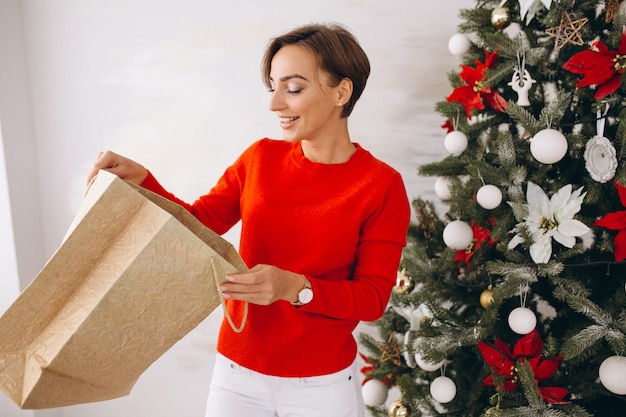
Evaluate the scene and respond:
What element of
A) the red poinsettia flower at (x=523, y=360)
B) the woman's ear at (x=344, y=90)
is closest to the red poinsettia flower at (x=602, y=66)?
the woman's ear at (x=344, y=90)

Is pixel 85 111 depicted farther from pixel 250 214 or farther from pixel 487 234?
pixel 487 234

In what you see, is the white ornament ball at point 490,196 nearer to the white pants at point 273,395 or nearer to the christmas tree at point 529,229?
the christmas tree at point 529,229

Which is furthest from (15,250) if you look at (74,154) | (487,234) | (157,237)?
A: (487,234)

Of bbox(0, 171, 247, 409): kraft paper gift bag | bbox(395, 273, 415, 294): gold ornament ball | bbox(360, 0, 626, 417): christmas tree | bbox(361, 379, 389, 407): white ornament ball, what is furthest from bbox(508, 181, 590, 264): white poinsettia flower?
bbox(0, 171, 247, 409): kraft paper gift bag

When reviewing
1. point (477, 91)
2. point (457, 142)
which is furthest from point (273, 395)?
point (477, 91)

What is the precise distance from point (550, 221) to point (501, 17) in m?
0.55

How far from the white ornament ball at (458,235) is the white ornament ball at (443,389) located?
1.23ft

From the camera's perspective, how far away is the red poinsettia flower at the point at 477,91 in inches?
66.7

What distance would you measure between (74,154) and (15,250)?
43 cm

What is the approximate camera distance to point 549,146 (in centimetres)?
152

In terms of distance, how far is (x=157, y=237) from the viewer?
1.12 metres

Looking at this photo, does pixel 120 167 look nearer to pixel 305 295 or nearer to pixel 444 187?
pixel 305 295

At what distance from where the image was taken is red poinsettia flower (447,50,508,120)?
1693 millimetres

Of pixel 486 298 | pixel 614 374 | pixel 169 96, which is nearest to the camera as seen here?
pixel 614 374
